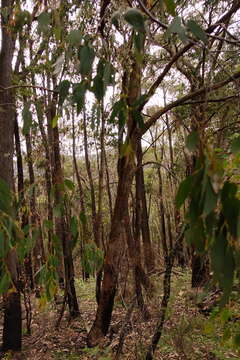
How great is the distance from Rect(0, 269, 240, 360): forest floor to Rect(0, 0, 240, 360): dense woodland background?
0.08 feet

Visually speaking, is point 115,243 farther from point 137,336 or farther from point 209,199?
point 209,199

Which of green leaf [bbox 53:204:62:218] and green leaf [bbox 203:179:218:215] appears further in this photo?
green leaf [bbox 53:204:62:218]

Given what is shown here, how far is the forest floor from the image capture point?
11.7 feet

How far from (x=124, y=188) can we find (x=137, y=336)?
1.56 m

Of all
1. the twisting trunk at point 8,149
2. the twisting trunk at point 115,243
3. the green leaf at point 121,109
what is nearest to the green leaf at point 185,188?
the green leaf at point 121,109

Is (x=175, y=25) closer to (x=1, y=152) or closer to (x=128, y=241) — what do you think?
(x=1, y=152)

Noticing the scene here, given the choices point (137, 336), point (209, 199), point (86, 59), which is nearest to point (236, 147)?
point (209, 199)

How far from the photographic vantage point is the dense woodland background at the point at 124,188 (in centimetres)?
94

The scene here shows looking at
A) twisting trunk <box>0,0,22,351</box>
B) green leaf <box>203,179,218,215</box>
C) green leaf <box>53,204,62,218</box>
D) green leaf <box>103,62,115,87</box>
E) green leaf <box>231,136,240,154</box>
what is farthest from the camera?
twisting trunk <box>0,0,22,351</box>

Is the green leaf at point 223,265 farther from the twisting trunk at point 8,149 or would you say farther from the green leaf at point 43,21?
the twisting trunk at point 8,149

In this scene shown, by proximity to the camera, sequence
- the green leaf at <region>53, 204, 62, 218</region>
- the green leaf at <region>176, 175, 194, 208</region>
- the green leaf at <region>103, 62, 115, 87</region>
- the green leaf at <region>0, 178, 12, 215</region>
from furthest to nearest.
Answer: the green leaf at <region>53, 204, 62, 218</region>, the green leaf at <region>0, 178, 12, 215</region>, the green leaf at <region>103, 62, 115, 87</region>, the green leaf at <region>176, 175, 194, 208</region>

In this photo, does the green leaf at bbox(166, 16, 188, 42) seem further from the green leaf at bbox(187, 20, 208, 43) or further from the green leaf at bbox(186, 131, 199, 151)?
the green leaf at bbox(186, 131, 199, 151)

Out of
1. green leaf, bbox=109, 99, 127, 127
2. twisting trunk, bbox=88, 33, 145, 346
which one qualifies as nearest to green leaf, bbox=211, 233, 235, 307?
green leaf, bbox=109, 99, 127, 127

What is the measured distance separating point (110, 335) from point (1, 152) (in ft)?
9.14
